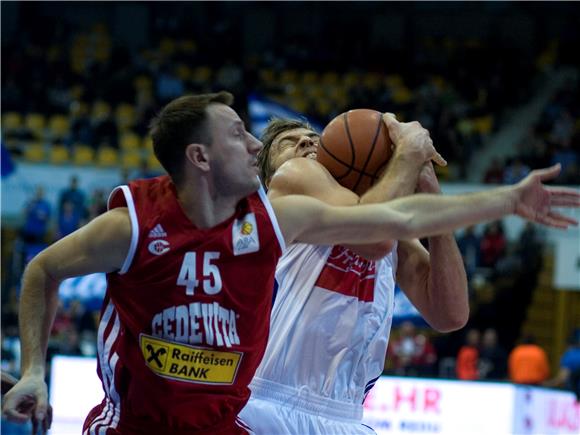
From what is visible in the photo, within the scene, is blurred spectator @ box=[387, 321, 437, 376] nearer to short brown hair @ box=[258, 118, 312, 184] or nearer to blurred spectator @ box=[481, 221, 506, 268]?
blurred spectator @ box=[481, 221, 506, 268]

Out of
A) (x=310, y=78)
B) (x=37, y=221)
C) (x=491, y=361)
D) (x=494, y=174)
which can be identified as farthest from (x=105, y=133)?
(x=491, y=361)

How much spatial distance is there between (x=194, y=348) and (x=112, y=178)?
51.0 feet

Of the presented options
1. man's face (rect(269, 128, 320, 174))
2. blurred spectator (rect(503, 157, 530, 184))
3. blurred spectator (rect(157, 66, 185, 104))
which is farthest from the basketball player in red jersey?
blurred spectator (rect(157, 66, 185, 104))

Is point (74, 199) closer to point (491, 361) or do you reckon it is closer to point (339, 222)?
point (491, 361)

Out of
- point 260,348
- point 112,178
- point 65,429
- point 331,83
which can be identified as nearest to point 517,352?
point 65,429

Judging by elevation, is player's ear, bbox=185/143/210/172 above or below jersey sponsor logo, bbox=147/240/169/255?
above

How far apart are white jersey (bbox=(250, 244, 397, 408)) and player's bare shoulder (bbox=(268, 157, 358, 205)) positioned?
42 cm

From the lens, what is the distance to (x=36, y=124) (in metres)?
22.4

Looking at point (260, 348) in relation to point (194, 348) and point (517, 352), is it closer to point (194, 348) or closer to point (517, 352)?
point (194, 348)

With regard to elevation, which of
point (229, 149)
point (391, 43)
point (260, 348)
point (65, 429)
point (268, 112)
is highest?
point (391, 43)

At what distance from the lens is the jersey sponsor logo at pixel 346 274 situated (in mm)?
4500

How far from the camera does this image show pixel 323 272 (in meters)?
4.55

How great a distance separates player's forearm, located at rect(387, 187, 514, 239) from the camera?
12.3 feet

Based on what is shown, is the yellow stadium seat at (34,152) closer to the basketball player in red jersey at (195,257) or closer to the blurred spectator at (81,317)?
the blurred spectator at (81,317)
